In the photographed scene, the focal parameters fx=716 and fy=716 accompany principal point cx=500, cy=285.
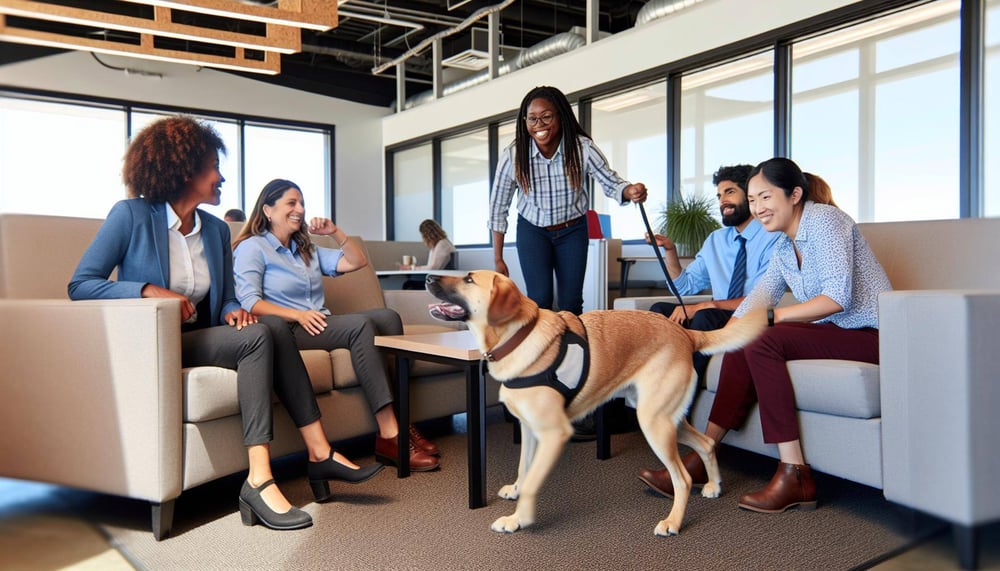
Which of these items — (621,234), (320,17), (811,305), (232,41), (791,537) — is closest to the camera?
(791,537)

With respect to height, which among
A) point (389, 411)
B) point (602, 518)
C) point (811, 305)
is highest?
point (811, 305)

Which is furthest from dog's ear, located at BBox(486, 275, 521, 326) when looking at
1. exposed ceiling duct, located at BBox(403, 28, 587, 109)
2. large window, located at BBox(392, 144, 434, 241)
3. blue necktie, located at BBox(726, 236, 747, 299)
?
large window, located at BBox(392, 144, 434, 241)

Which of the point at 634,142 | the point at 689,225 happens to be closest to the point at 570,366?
the point at 689,225

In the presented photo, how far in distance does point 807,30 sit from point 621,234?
2.17m

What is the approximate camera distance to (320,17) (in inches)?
163

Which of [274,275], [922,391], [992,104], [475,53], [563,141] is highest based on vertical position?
[475,53]

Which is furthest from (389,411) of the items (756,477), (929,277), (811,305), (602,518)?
(929,277)

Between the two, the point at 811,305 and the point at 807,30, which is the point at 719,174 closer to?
the point at 811,305

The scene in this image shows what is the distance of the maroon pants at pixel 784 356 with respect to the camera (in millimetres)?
1951

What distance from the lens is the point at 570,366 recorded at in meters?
1.70

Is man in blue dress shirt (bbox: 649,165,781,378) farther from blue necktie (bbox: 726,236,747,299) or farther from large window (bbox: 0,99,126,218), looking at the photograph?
large window (bbox: 0,99,126,218)

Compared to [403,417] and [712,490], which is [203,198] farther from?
[712,490]

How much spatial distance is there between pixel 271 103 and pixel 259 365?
23.8 feet

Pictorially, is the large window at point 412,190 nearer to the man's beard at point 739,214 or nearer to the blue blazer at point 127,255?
the man's beard at point 739,214
